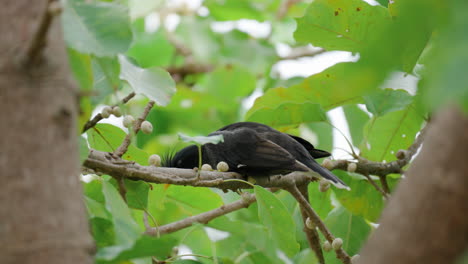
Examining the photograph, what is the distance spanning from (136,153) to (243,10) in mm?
3237

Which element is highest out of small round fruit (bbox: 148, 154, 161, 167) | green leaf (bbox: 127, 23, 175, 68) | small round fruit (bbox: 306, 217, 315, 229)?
small round fruit (bbox: 148, 154, 161, 167)

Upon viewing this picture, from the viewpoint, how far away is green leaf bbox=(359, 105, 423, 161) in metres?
3.26

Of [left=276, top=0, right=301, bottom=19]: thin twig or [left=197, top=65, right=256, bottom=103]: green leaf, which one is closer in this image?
[left=197, top=65, right=256, bottom=103]: green leaf

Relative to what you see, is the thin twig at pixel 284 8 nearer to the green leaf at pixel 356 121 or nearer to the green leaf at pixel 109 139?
the green leaf at pixel 356 121

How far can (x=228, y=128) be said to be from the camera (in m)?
4.00

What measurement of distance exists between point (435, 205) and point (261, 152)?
2443 millimetres

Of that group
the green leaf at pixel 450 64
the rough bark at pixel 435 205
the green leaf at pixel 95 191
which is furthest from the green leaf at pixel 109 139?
the green leaf at pixel 450 64

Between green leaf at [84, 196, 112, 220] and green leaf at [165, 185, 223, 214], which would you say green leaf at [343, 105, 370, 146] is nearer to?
green leaf at [165, 185, 223, 214]

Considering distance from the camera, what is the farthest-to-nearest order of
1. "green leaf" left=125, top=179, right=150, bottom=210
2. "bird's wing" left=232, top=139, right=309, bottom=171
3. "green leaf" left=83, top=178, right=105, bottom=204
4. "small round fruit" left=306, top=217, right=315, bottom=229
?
"bird's wing" left=232, top=139, right=309, bottom=171 < "small round fruit" left=306, top=217, right=315, bottom=229 < "green leaf" left=125, top=179, right=150, bottom=210 < "green leaf" left=83, top=178, right=105, bottom=204

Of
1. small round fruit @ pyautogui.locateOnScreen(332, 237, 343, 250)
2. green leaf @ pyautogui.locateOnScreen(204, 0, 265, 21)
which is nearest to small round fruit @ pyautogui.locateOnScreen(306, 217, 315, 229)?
small round fruit @ pyautogui.locateOnScreen(332, 237, 343, 250)

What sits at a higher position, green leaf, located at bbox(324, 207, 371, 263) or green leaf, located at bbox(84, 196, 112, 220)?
green leaf, located at bbox(84, 196, 112, 220)

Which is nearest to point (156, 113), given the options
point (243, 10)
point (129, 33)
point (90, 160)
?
point (243, 10)

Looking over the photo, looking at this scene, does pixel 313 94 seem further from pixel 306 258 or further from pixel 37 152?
pixel 37 152

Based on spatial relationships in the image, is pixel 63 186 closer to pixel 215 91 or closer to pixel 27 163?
pixel 27 163
